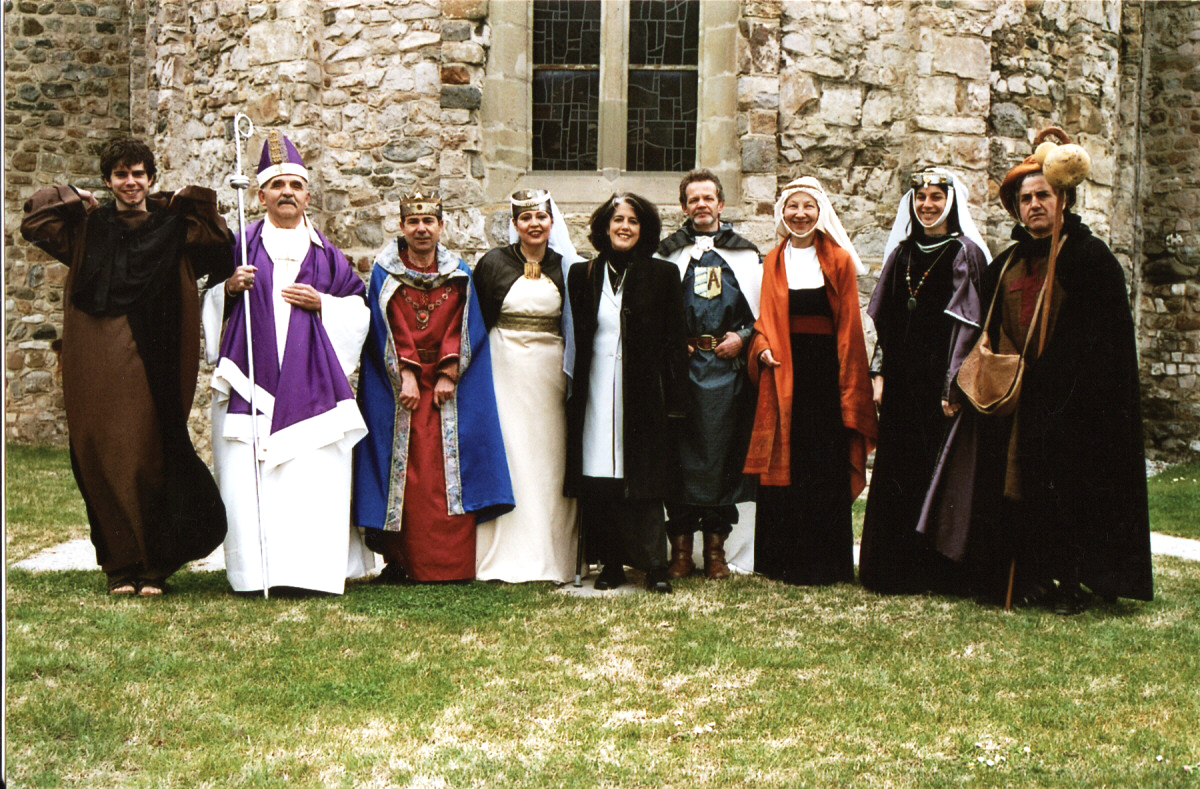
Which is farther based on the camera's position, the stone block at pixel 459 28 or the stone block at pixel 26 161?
the stone block at pixel 26 161

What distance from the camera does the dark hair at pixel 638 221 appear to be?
529cm

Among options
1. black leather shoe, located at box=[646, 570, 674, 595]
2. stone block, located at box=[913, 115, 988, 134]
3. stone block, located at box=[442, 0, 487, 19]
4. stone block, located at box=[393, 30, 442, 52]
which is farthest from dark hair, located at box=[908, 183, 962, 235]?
stone block, located at box=[393, 30, 442, 52]

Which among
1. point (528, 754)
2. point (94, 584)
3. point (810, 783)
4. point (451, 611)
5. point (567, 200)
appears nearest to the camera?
point (810, 783)

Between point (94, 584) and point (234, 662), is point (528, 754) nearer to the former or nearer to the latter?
point (234, 662)

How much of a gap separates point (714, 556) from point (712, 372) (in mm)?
924

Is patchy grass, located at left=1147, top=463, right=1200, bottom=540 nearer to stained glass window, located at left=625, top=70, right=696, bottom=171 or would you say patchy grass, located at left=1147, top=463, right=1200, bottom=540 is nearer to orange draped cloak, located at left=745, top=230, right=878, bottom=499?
orange draped cloak, located at left=745, top=230, right=878, bottom=499

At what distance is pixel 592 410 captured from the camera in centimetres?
532

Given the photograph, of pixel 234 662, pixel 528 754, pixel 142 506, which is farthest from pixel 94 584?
pixel 528 754

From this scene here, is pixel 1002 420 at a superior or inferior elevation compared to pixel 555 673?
superior

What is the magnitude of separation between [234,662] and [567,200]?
5.07m

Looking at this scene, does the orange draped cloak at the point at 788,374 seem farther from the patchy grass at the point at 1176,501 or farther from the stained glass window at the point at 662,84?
the patchy grass at the point at 1176,501

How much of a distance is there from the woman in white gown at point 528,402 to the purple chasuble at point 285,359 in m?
0.79

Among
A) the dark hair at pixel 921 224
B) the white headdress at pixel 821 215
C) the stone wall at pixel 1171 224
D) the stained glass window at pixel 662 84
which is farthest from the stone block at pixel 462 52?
the stone wall at pixel 1171 224

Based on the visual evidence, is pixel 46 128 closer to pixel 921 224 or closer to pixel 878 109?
pixel 878 109
